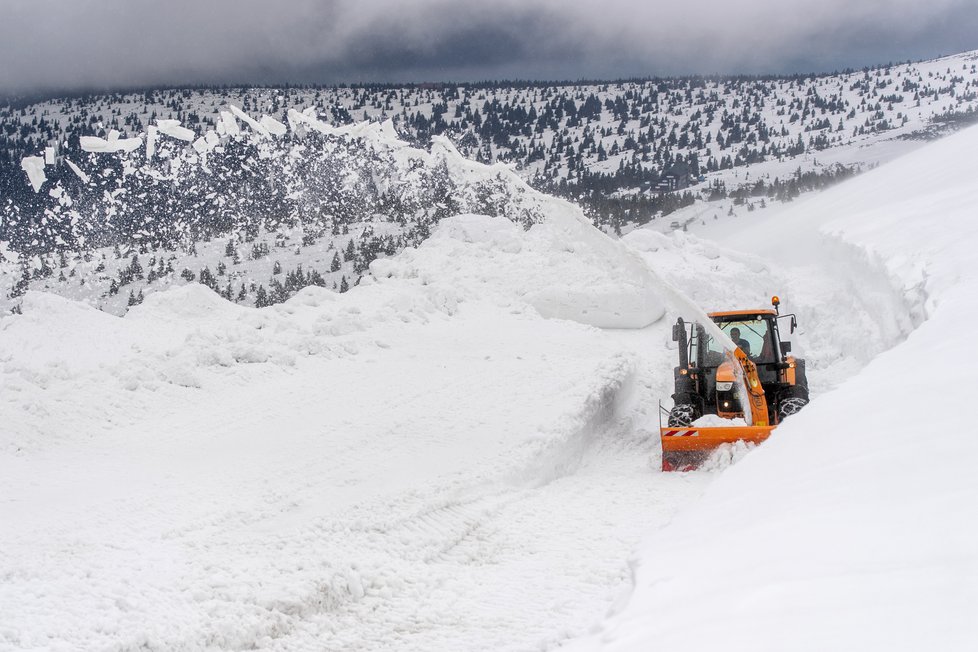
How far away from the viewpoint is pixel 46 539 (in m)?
5.97

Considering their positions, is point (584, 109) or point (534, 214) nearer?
point (534, 214)

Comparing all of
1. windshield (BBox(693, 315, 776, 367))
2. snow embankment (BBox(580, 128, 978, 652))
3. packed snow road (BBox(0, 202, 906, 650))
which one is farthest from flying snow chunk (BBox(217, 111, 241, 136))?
snow embankment (BBox(580, 128, 978, 652))

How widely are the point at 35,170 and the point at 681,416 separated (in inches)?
1999

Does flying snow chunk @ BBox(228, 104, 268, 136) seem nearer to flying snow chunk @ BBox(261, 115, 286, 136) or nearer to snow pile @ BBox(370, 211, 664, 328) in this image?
flying snow chunk @ BBox(261, 115, 286, 136)

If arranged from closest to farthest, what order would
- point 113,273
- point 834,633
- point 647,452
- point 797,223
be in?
point 834,633 < point 647,452 < point 797,223 < point 113,273

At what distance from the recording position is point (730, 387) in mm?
10695

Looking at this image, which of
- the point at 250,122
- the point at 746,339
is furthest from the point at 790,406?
the point at 250,122

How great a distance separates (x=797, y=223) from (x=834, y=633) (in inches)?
1014

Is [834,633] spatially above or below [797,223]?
below

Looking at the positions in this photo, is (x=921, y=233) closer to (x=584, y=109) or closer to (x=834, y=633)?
(x=834, y=633)

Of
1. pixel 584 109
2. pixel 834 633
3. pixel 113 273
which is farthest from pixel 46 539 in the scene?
pixel 584 109

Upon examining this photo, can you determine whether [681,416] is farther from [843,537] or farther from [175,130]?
[175,130]

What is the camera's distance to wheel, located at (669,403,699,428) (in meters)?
10.2

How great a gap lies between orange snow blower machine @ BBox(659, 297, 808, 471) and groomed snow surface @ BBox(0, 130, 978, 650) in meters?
0.49
